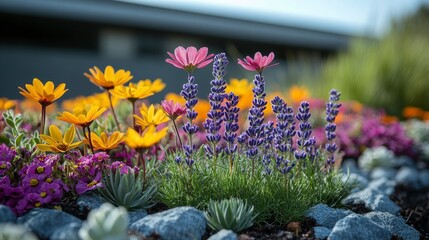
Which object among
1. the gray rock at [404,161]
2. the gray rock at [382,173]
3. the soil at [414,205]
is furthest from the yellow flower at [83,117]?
the gray rock at [404,161]

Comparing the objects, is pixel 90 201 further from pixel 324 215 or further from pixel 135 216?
pixel 324 215

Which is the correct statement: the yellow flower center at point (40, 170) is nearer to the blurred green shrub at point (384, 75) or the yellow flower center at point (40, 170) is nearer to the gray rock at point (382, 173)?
the gray rock at point (382, 173)

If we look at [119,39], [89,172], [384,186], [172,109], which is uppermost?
[119,39]

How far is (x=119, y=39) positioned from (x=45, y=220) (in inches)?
547

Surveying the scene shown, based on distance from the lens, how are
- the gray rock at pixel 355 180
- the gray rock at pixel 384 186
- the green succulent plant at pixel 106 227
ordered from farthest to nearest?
1. the gray rock at pixel 384 186
2. the gray rock at pixel 355 180
3. the green succulent plant at pixel 106 227

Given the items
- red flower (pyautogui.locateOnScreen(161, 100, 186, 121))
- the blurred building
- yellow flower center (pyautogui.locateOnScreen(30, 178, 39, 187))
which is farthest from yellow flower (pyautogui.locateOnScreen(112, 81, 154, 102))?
the blurred building

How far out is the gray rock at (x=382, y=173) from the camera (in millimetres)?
5184

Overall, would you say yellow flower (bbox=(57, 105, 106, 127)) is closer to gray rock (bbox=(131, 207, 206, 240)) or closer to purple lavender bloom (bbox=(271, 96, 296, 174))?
gray rock (bbox=(131, 207, 206, 240))

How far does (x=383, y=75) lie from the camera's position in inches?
330

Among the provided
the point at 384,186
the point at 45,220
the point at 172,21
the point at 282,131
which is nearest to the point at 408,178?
the point at 384,186

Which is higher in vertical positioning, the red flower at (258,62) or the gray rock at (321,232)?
the red flower at (258,62)

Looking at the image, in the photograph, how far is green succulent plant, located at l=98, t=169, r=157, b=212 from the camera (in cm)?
255

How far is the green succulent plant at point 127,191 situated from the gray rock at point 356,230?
0.88 m

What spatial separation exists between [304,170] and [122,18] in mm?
11976
